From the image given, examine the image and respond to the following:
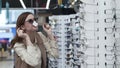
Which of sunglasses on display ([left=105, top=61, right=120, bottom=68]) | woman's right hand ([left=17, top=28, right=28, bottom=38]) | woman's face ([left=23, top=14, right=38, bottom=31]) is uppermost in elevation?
woman's face ([left=23, top=14, right=38, bottom=31])

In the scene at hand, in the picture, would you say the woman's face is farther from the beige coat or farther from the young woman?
the beige coat

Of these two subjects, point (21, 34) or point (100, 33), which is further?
point (21, 34)

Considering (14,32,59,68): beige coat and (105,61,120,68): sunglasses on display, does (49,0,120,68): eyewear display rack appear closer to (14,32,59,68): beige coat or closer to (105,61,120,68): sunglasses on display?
(105,61,120,68): sunglasses on display

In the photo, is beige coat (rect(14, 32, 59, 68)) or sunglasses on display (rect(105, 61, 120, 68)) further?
beige coat (rect(14, 32, 59, 68))

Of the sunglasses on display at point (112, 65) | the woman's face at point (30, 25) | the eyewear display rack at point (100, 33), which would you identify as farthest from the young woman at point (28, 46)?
the sunglasses on display at point (112, 65)

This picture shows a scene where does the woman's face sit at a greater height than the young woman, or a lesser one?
greater

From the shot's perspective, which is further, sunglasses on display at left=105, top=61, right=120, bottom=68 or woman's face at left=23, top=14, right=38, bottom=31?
woman's face at left=23, top=14, right=38, bottom=31

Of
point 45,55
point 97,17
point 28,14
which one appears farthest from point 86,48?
point 28,14

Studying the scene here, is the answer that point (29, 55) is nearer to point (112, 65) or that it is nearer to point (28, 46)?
point (28, 46)

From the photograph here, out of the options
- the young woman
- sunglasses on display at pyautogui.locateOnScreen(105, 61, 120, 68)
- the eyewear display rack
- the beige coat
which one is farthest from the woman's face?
sunglasses on display at pyautogui.locateOnScreen(105, 61, 120, 68)

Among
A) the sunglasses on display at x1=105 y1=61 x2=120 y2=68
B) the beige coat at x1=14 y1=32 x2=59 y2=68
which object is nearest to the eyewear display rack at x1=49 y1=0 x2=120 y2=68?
the sunglasses on display at x1=105 y1=61 x2=120 y2=68

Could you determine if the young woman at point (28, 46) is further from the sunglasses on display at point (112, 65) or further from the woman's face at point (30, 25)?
the sunglasses on display at point (112, 65)

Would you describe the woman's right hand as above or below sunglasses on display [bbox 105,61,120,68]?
above

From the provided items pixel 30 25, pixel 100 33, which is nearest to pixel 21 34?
pixel 30 25
